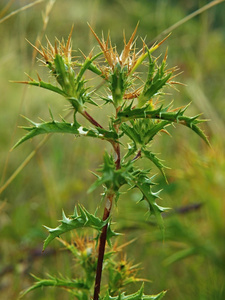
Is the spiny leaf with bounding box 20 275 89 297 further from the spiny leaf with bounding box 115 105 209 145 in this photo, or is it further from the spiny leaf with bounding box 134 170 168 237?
the spiny leaf with bounding box 115 105 209 145

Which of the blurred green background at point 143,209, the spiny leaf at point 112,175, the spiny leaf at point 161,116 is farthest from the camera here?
the blurred green background at point 143,209

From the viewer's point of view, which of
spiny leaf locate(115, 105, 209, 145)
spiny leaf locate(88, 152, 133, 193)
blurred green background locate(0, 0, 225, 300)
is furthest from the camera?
blurred green background locate(0, 0, 225, 300)

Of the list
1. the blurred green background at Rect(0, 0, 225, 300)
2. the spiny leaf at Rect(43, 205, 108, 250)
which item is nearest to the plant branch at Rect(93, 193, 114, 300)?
Answer: the spiny leaf at Rect(43, 205, 108, 250)

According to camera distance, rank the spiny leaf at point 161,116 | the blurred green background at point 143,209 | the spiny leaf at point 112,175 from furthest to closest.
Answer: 1. the blurred green background at point 143,209
2. the spiny leaf at point 161,116
3. the spiny leaf at point 112,175

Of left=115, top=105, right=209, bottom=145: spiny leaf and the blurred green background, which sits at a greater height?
left=115, top=105, right=209, bottom=145: spiny leaf

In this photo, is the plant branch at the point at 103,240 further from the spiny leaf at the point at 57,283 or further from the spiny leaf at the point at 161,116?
the spiny leaf at the point at 161,116

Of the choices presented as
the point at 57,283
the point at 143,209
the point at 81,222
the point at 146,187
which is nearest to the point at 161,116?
the point at 146,187

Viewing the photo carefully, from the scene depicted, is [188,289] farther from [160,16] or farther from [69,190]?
[160,16]

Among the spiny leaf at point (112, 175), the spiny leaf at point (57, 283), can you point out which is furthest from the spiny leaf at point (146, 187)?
the spiny leaf at point (57, 283)

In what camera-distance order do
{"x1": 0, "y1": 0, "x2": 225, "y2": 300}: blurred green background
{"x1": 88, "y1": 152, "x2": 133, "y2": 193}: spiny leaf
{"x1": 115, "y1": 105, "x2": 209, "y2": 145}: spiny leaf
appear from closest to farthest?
1. {"x1": 88, "y1": 152, "x2": 133, "y2": 193}: spiny leaf
2. {"x1": 115, "y1": 105, "x2": 209, "y2": 145}: spiny leaf
3. {"x1": 0, "y1": 0, "x2": 225, "y2": 300}: blurred green background

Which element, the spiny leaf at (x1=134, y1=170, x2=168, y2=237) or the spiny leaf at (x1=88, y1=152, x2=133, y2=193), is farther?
the spiny leaf at (x1=134, y1=170, x2=168, y2=237)

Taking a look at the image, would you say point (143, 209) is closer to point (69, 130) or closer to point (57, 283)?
point (57, 283)
